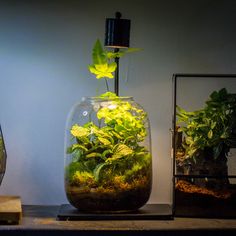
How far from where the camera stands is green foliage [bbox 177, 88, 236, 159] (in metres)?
1.51

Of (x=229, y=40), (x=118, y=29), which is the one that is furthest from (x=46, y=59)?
(x=229, y=40)

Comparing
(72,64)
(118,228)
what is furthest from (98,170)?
(72,64)

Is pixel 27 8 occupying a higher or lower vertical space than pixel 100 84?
higher

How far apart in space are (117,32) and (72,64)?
207mm

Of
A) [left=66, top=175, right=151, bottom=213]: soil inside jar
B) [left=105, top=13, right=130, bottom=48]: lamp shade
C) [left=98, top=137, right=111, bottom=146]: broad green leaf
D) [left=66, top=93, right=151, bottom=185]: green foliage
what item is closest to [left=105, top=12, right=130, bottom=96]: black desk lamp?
[left=105, top=13, right=130, bottom=48]: lamp shade

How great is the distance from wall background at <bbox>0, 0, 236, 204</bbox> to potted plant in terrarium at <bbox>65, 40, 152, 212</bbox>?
16 cm

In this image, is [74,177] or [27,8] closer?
[74,177]

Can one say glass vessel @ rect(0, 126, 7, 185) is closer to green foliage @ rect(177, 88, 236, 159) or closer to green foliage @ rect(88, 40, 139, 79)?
green foliage @ rect(88, 40, 139, 79)

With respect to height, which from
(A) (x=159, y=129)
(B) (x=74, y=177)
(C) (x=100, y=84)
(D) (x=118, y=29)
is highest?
(D) (x=118, y=29)

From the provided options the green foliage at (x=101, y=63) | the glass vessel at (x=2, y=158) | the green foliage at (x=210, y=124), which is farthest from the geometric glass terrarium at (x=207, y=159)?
the glass vessel at (x=2, y=158)

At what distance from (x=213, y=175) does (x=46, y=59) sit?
0.56 metres

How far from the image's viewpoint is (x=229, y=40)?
1735 millimetres
